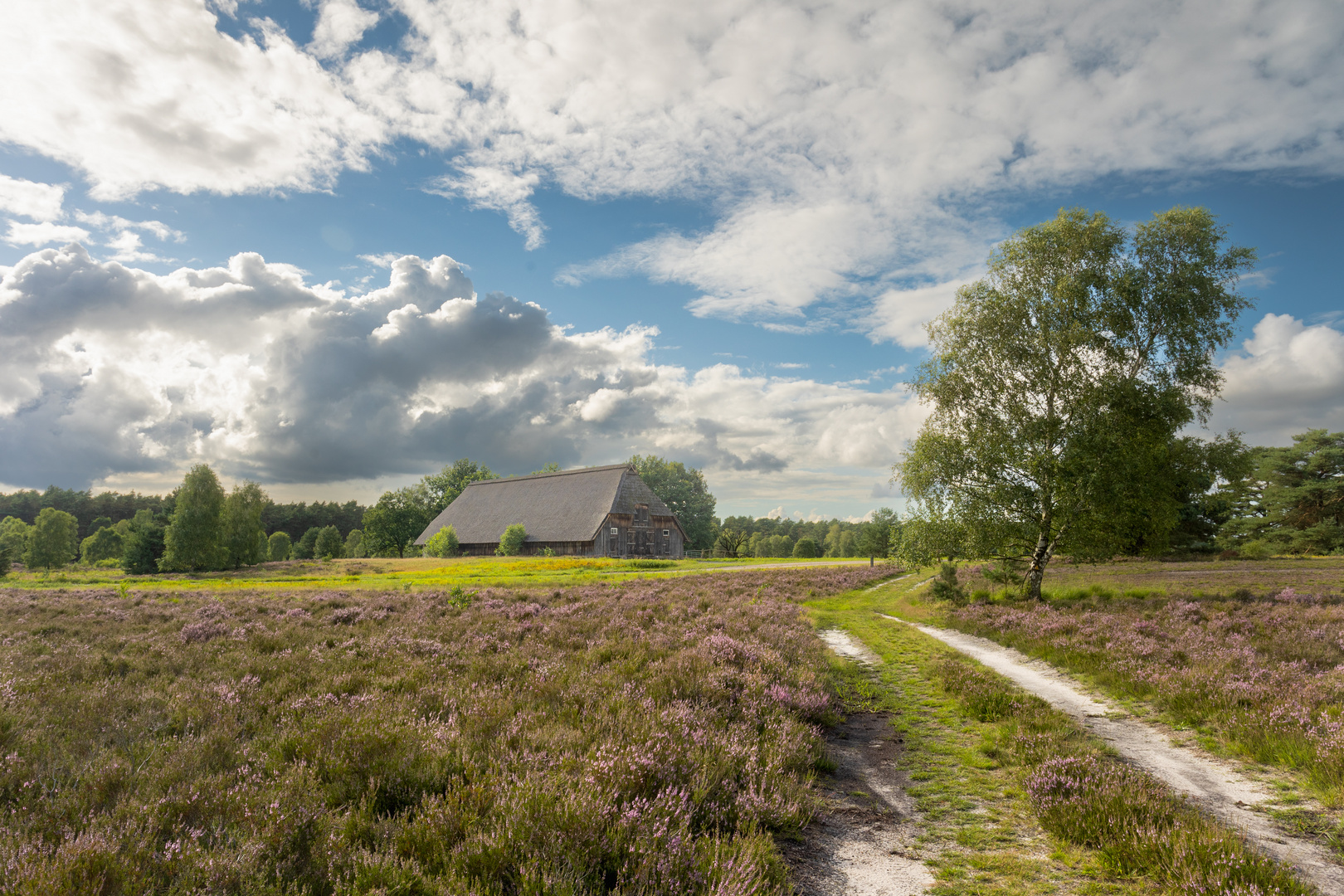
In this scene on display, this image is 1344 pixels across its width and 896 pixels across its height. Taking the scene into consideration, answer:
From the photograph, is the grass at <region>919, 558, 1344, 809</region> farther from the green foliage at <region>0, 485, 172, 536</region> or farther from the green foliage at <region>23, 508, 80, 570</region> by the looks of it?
the green foliage at <region>0, 485, 172, 536</region>

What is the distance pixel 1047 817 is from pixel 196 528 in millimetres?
67577

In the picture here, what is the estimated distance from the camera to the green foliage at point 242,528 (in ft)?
188

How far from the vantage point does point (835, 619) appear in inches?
778

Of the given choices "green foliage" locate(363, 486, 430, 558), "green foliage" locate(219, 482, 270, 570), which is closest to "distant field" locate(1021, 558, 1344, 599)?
"green foliage" locate(219, 482, 270, 570)

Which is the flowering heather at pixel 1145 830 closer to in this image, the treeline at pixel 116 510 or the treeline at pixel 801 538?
the treeline at pixel 801 538

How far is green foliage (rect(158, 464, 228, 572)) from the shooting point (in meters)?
52.3

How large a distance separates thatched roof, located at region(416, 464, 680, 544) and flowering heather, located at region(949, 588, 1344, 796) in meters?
47.4

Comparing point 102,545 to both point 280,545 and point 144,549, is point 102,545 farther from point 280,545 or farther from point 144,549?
point 144,549

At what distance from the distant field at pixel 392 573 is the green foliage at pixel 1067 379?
2027 centimetres

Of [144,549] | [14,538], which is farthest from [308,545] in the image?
[144,549]

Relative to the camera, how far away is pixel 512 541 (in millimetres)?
62312

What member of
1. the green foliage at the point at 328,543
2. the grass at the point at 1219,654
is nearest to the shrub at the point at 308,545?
the green foliage at the point at 328,543

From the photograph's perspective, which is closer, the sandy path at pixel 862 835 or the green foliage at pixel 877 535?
the sandy path at pixel 862 835

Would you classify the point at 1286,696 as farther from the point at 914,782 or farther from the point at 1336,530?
the point at 1336,530
